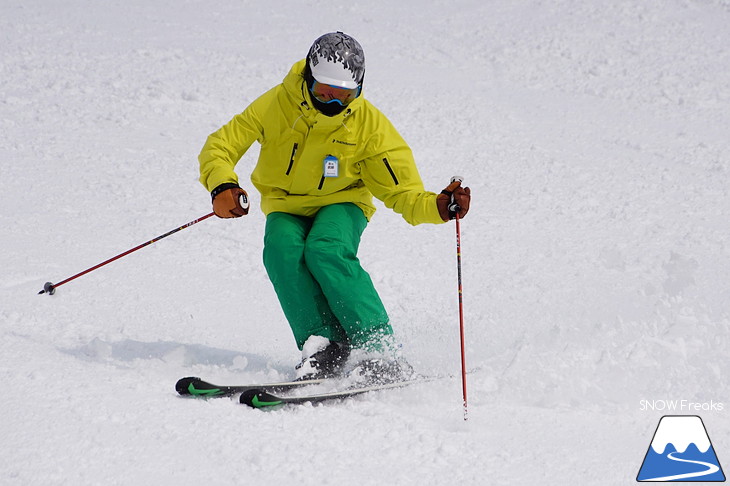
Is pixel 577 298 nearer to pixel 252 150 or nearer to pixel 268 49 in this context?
pixel 252 150

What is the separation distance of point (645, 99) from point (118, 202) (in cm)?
724

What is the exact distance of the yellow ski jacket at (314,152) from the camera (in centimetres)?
403

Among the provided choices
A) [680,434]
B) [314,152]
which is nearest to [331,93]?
[314,152]

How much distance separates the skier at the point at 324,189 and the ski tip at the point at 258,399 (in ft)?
1.76

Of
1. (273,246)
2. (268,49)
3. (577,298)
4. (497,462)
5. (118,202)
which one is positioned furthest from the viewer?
(268,49)

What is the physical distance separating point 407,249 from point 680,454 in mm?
3762

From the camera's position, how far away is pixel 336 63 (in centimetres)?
384

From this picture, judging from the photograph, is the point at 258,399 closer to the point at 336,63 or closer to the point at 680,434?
the point at 336,63

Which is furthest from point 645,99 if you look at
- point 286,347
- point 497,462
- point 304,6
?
point 497,462

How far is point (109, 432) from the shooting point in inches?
112

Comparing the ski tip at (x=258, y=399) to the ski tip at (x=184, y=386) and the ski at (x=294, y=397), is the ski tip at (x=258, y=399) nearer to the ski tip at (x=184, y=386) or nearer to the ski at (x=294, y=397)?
the ski at (x=294, y=397)

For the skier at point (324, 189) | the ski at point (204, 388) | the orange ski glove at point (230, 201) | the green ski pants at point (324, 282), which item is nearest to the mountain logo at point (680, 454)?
the skier at point (324, 189)

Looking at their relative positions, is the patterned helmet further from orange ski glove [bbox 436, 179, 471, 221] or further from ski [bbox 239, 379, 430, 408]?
ski [bbox 239, 379, 430, 408]

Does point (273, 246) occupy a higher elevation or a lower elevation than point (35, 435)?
higher
